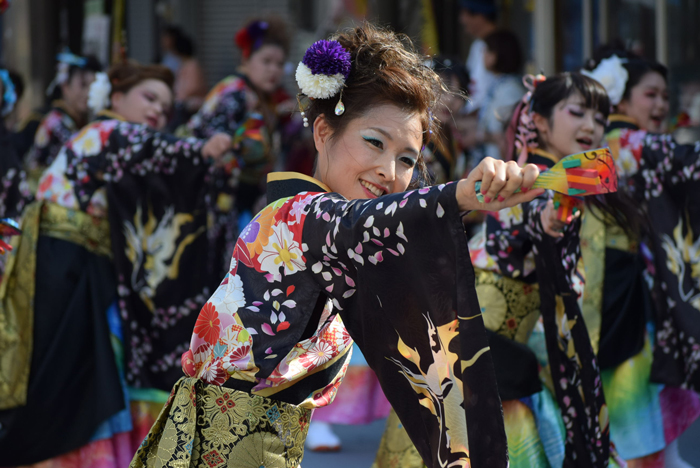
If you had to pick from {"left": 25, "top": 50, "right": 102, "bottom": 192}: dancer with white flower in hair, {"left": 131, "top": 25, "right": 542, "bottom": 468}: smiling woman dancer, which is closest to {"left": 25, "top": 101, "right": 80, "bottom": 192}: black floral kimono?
{"left": 25, "top": 50, "right": 102, "bottom": 192}: dancer with white flower in hair

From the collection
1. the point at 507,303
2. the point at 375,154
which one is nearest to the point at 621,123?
the point at 507,303

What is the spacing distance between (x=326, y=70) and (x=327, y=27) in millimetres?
6455

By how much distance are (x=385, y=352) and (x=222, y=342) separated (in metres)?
0.36

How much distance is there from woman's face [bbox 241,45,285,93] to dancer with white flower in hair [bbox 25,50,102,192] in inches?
48.9

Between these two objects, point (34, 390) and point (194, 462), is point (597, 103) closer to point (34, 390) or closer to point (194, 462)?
point (194, 462)

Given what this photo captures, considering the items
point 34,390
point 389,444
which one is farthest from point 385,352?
point 34,390

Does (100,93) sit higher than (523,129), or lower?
higher

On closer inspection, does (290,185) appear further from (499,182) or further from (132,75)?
(132,75)

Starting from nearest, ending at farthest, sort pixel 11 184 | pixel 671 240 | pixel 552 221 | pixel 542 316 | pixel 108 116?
pixel 552 221 < pixel 542 316 < pixel 671 240 < pixel 108 116 < pixel 11 184

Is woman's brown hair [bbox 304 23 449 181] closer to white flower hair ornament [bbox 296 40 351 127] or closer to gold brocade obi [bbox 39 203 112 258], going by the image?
white flower hair ornament [bbox 296 40 351 127]

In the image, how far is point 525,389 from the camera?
108 inches

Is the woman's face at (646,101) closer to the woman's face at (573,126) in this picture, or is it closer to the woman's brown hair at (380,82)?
the woman's face at (573,126)

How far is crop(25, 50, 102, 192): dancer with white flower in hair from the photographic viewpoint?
568 cm

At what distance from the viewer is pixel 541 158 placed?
2801 mm
